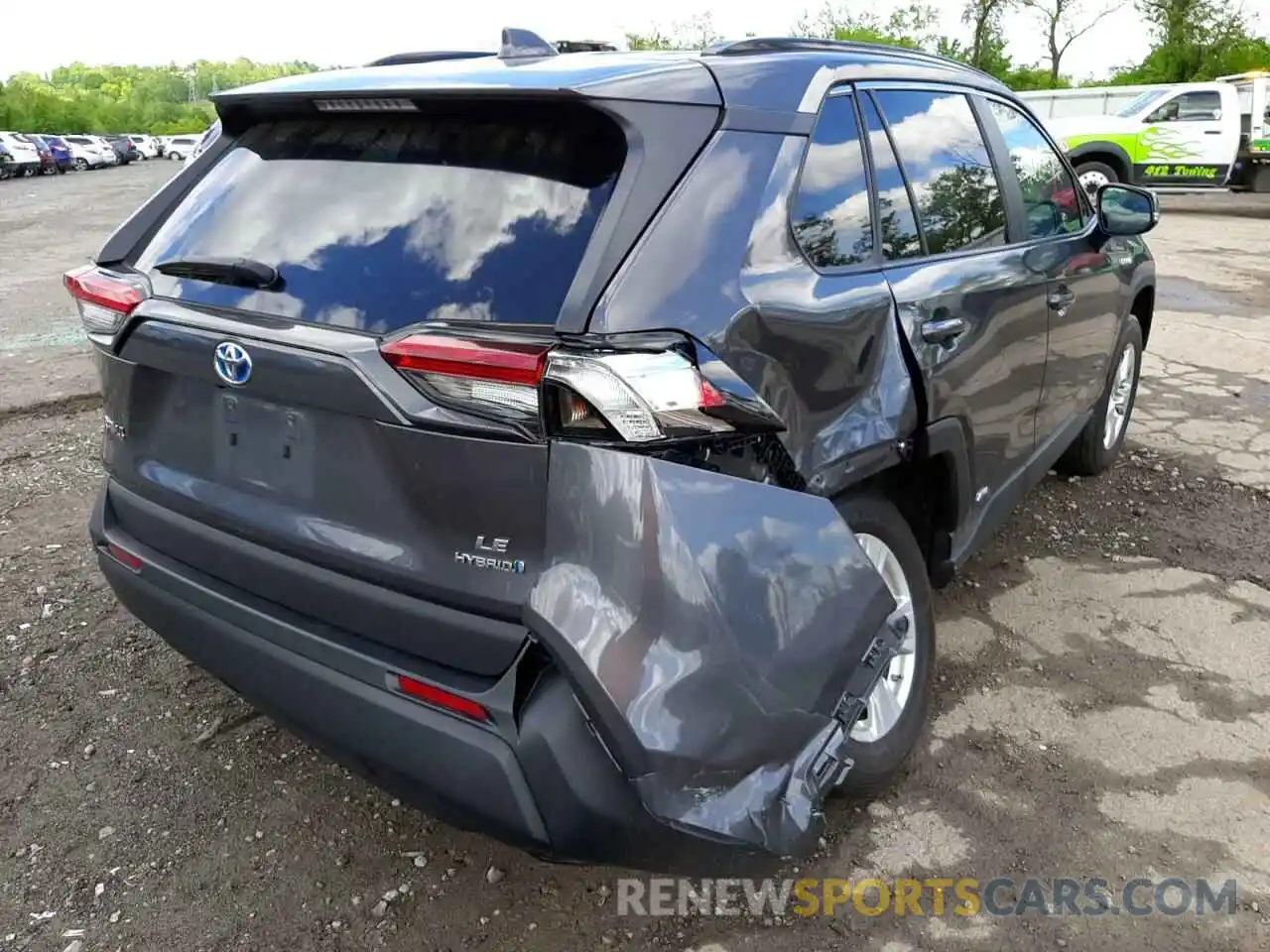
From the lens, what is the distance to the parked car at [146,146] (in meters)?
62.6

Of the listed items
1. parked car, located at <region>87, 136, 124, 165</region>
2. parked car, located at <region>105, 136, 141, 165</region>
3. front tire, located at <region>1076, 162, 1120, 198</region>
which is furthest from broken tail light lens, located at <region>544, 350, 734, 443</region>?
parked car, located at <region>105, 136, 141, 165</region>

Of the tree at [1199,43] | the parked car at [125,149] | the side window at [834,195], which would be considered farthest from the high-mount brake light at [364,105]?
the parked car at [125,149]

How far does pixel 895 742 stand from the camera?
271cm

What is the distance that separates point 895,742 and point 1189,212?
63.5 ft

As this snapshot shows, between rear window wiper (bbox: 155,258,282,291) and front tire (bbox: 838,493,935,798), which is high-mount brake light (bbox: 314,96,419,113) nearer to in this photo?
rear window wiper (bbox: 155,258,282,291)

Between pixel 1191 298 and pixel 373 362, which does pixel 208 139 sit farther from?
pixel 1191 298

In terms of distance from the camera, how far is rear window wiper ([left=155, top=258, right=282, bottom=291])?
83.7 inches

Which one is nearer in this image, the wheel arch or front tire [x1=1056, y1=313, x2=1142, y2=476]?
the wheel arch

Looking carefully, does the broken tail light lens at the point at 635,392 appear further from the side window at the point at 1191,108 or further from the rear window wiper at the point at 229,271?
the side window at the point at 1191,108

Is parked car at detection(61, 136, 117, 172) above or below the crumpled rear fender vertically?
above

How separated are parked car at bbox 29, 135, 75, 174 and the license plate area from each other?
48334 millimetres

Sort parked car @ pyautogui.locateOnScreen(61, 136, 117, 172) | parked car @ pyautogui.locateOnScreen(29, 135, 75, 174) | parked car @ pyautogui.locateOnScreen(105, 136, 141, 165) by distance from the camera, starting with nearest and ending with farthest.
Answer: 1. parked car @ pyautogui.locateOnScreen(29, 135, 75, 174)
2. parked car @ pyautogui.locateOnScreen(61, 136, 117, 172)
3. parked car @ pyautogui.locateOnScreen(105, 136, 141, 165)

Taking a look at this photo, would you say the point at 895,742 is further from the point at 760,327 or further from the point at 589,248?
the point at 589,248

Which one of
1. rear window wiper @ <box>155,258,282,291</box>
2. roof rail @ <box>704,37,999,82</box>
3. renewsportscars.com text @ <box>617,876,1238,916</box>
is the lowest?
renewsportscars.com text @ <box>617,876,1238,916</box>
